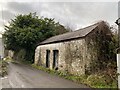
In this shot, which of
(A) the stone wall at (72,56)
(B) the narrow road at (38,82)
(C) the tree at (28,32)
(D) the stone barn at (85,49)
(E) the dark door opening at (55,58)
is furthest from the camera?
(C) the tree at (28,32)

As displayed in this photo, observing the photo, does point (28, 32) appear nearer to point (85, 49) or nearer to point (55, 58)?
point (55, 58)

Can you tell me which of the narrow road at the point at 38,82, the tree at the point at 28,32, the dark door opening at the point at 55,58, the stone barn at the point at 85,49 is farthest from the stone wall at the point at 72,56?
the tree at the point at 28,32

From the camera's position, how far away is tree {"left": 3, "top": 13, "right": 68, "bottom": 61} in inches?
1296

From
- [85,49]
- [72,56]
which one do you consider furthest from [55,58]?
[85,49]

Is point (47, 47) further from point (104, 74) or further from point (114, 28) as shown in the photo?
point (104, 74)

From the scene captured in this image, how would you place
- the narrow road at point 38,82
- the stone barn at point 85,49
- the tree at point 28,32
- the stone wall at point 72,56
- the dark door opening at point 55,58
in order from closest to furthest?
the narrow road at point 38,82, the stone barn at point 85,49, the stone wall at point 72,56, the dark door opening at point 55,58, the tree at point 28,32

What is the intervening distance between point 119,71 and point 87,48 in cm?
577

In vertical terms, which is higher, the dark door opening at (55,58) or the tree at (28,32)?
the tree at (28,32)

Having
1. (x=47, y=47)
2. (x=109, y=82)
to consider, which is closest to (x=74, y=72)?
(x=109, y=82)

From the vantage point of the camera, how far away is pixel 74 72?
671 inches

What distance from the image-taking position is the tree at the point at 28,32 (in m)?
32.9

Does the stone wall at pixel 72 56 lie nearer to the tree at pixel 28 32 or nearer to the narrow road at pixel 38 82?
the narrow road at pixel 38 82

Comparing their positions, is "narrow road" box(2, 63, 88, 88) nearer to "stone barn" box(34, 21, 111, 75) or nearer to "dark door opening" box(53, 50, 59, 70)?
"stone barn" box(34, 21, 111, 75)

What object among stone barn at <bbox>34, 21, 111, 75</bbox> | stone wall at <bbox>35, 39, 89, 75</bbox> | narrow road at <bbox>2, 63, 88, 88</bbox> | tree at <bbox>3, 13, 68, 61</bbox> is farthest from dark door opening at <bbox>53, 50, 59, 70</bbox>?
tree at <bbox>3, 13, 68, 61</bbox>
